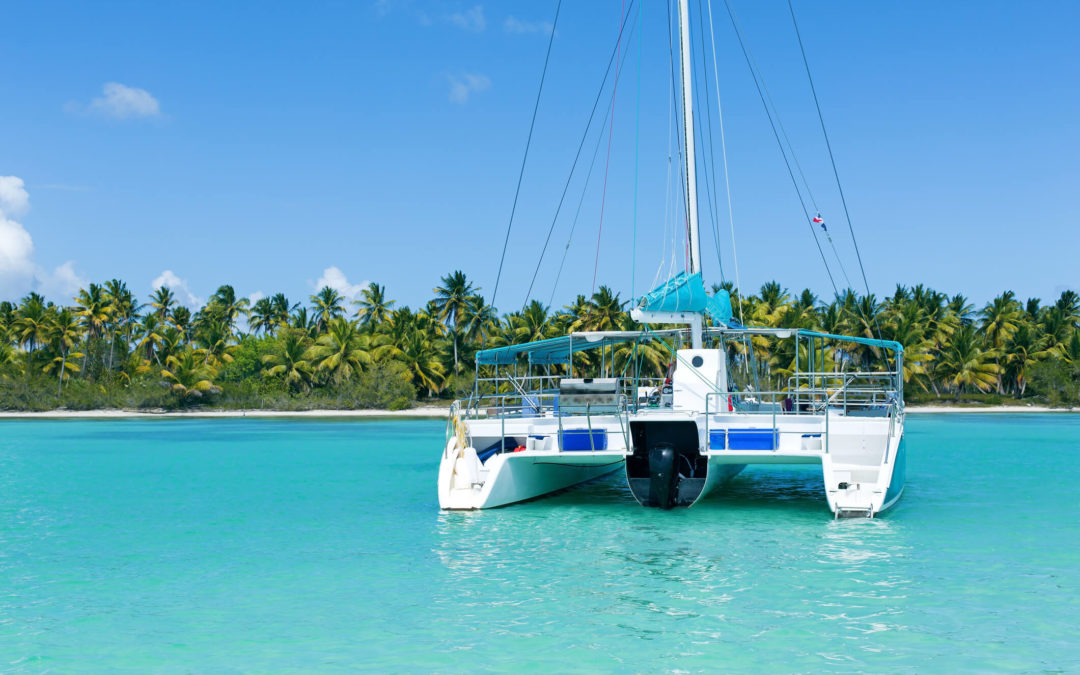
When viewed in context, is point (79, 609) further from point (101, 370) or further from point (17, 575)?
point (101, 370)

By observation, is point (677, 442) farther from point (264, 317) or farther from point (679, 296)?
point (264, 317)

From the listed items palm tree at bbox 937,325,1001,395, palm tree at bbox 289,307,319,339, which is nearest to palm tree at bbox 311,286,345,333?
palm tree at bbox 289,307,319,339

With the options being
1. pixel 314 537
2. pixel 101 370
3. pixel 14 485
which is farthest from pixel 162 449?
pixel 101 370

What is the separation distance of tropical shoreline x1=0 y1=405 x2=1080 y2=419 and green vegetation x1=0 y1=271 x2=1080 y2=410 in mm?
677

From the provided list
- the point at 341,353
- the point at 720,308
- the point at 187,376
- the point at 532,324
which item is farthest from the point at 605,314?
the point at 720,308

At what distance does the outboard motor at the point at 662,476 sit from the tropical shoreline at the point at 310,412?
1732 inches

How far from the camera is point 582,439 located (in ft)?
51.3

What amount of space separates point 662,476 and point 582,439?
153cm

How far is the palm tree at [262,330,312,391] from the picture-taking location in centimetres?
6328

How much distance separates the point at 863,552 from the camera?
12.4m

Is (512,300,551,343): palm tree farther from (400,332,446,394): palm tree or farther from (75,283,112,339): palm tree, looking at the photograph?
(75,283,112,339): palm tree

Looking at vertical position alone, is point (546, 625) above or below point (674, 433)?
below

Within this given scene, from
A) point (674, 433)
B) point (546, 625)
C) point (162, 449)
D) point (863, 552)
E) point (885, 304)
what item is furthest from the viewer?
point (885, 304)

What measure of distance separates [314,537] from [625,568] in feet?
18.5
